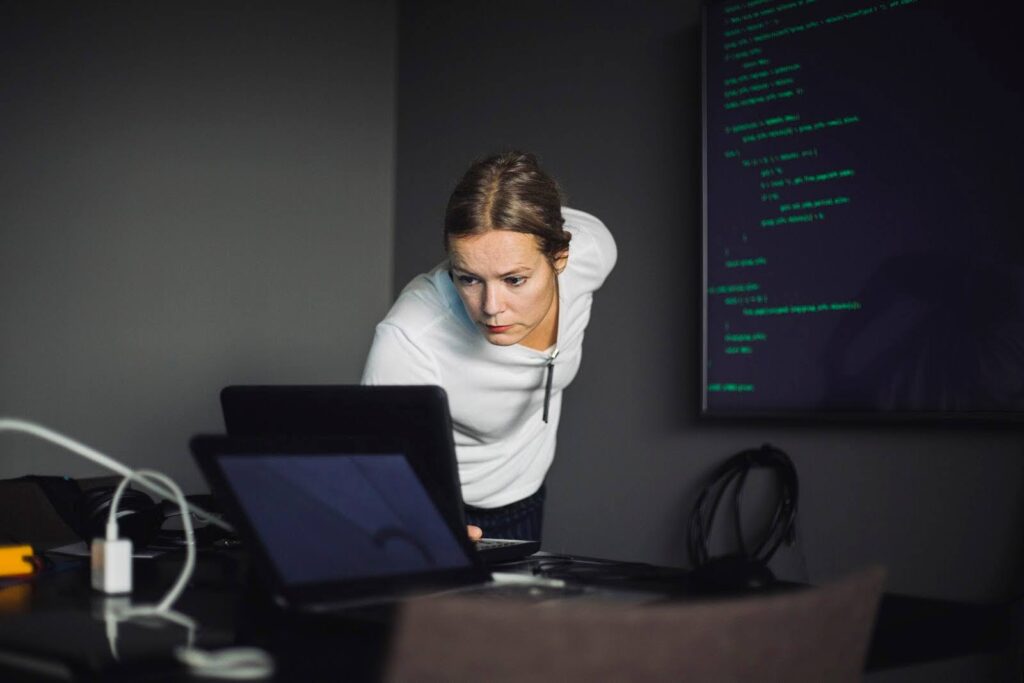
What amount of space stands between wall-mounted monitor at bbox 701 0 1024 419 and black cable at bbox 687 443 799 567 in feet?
0.42

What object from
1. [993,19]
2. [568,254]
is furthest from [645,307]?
[993,19]

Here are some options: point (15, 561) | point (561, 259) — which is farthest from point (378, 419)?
point (561, 259)

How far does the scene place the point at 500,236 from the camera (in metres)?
1.90

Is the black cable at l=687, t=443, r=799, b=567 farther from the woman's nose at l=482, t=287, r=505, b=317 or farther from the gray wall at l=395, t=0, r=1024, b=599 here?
the woman's nose at l=482, t=287, r=505, b=317

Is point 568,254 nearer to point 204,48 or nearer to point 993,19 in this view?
point 993,19

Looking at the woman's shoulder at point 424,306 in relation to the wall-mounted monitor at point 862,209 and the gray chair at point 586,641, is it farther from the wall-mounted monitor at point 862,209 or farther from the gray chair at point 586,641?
the gray chair at point 586,641

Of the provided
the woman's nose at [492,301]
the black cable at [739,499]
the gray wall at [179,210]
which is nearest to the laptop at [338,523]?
the woman's nose at [492,301]

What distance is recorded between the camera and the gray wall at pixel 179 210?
2.70 meters

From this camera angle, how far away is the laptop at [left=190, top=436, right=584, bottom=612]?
40.9 inches

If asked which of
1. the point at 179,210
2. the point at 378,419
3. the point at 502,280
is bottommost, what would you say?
the point at 378,419

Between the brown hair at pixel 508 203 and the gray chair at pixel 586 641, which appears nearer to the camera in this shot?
the gray chair at pixel 586 641

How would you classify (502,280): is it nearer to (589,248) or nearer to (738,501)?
(589,248)

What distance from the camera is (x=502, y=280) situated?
6.29 feet

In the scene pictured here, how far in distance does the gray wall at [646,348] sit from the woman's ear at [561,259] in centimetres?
67
